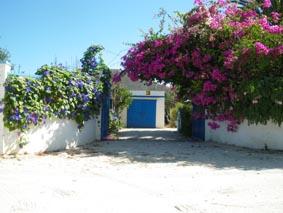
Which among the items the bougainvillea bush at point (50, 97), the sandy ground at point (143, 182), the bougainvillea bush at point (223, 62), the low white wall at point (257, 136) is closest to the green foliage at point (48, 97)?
the bougainvillea bush at point (50, 97)

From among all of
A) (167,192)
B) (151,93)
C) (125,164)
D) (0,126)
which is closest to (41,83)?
(0,126)

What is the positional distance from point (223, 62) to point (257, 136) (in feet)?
8.35

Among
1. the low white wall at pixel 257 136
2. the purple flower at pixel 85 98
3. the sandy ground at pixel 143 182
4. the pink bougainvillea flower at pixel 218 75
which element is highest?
the pink bougainvillea flower at pixel 218 75

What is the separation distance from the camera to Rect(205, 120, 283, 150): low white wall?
14.1 metres

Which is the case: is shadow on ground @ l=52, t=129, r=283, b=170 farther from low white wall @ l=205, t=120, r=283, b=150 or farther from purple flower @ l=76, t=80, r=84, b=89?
purple flower @ l=76, t=80, r=84, b=89

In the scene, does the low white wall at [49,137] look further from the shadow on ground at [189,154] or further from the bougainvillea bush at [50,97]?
the shadow on ground at [189,154]

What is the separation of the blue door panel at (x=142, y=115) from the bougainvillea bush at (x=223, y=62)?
14.8 metres

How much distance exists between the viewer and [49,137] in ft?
43.2

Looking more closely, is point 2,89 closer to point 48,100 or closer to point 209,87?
point 48,100

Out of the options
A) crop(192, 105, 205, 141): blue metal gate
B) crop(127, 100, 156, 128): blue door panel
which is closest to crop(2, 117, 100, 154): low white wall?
crop(192, 105, 205, 141): blue metal gate

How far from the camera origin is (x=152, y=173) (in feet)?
32.9

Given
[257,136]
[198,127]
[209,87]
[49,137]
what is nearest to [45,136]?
[49,137]

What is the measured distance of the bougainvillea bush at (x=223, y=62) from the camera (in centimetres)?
1388

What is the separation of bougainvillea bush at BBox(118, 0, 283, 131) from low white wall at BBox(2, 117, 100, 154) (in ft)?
10.6
